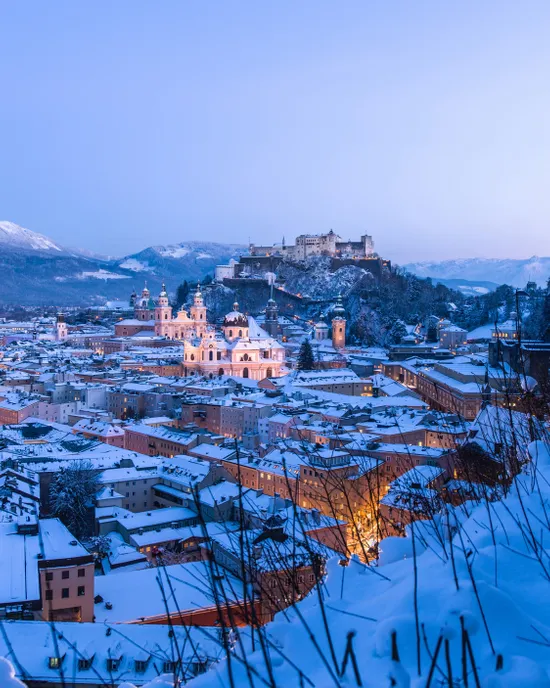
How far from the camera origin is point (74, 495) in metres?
14.6

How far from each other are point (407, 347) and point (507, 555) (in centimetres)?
3594

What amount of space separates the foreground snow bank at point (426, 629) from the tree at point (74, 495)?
12482 millimetres

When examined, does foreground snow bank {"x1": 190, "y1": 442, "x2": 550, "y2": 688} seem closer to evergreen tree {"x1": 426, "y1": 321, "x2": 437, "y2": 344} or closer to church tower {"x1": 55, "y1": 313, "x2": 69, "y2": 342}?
evergreen tree {"x1": 426, "y1": 321, "x2": 437, "y2": 344}

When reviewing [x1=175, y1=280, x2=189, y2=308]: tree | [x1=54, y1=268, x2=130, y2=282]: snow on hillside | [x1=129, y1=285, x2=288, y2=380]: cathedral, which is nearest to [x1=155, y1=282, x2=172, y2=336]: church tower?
[x1=129, y1=285, x2=288, y2=380]: cathedral

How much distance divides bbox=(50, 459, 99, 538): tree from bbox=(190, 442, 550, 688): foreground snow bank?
41.0ft

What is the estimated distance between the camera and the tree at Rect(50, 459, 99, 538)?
13.9 meters

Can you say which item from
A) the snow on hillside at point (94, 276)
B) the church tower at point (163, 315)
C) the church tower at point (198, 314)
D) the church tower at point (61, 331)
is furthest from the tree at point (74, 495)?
the snow on hillside at point (94, 276)

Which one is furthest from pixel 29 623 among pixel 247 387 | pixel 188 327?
pixel 188 327

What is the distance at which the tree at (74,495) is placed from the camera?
1392 centimetres

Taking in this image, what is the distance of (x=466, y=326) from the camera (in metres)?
45.0

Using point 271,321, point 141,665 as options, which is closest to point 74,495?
point 141,665

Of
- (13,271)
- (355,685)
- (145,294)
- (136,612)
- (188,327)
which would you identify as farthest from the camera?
(13,271)

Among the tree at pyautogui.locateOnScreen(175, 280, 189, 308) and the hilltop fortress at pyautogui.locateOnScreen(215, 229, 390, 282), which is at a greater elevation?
the hilltop fortress at pyautogui.locateOnScreen(215, 229, 390, 282)

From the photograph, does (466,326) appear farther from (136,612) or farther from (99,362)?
(136,612)
